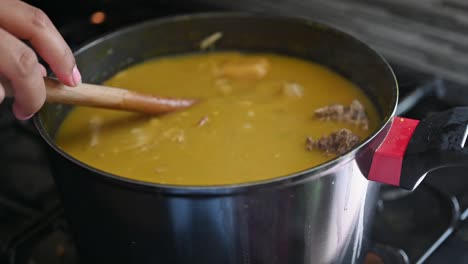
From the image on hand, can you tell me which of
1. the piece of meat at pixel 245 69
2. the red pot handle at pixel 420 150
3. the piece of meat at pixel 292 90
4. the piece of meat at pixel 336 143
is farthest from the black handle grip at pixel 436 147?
the piece of meat at pixel 245 69

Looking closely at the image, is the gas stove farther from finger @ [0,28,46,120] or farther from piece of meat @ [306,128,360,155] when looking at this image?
finger @ [0,28,46,120]

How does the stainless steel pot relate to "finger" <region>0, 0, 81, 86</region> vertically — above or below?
below

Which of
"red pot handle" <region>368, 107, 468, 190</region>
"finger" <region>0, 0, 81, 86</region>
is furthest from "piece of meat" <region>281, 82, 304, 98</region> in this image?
"finger" <region>0, 0, 81, 86</region>

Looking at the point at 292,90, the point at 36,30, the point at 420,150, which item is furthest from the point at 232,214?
the point at 292,90

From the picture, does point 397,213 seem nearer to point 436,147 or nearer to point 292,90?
point 292,90

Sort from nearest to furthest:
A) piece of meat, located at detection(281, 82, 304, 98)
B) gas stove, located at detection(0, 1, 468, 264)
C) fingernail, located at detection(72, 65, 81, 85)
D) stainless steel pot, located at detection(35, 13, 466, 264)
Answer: stainless steel pot, located at detection(35, 13, 466, 264) < fingernail, located at detection(72, 65, 81, 85) < gas stove, located at detection(0, 1, 468, 264) < piece of meat, located at detection(281, 82, 304, 98)
